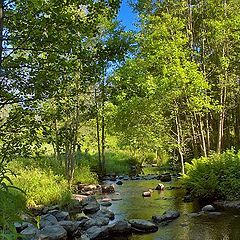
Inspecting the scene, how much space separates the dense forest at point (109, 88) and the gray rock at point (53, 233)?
1791 millimetres

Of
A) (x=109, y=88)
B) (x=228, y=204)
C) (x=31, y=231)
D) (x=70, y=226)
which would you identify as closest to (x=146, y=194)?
(x=228, y=204)

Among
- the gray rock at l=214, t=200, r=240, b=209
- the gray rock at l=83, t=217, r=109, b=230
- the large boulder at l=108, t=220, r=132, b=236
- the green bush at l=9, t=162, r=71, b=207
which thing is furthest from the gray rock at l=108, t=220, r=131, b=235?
the gray rock at l=214, t=200, r=240, b=209

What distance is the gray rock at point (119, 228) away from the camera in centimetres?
947

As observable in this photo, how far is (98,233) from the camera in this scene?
9102mm

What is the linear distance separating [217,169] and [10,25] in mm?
11386

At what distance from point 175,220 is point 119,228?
1.90 metres

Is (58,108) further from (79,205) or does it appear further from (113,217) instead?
(79,205)

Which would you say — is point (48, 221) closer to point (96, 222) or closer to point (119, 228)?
point (96, 222)

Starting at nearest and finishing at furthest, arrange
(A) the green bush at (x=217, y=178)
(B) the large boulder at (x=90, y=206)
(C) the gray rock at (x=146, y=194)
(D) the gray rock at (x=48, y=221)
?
(D) the gray rock at (x=48, y=221) < (B) the large boulder at (x=90, y=206) < (A) the green bush at (x=217, y=178) < (C) the gray rock at (x=146, y=194)

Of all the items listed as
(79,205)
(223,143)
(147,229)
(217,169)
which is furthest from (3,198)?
(223,143)

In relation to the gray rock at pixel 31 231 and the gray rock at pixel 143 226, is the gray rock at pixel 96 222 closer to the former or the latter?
the gray rock at pixel 143 226

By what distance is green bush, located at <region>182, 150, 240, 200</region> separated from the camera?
43.0 ft

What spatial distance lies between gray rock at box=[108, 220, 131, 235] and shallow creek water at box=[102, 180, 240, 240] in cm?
30

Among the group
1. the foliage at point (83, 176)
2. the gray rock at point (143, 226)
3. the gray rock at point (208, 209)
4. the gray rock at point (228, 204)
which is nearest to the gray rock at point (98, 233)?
the gray rock at point (143, 226)
